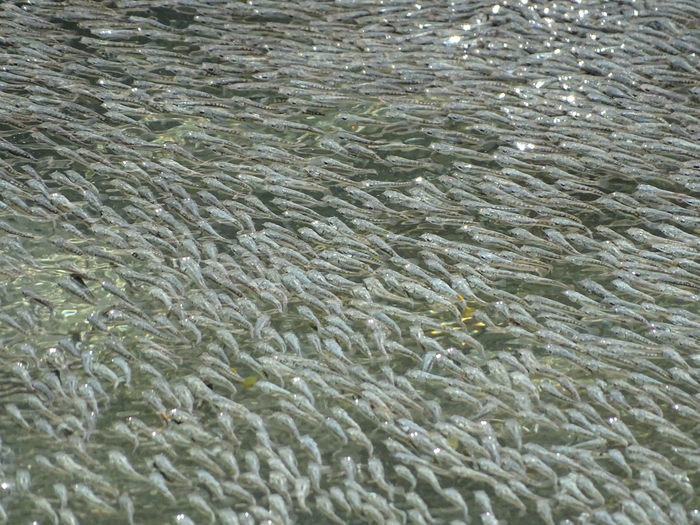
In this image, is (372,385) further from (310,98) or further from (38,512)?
(310,98)

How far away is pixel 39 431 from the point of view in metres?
3.69

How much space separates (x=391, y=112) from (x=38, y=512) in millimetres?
3745

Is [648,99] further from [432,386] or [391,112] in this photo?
[432,386]

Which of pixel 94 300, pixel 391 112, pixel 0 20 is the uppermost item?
pixel 0 20

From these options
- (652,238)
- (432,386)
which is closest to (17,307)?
(432,386)

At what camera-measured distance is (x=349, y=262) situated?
15.3 feet

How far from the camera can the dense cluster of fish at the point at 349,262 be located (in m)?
3.55

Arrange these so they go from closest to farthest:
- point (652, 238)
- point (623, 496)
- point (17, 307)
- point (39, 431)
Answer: point (623, 496) < point (39, 431) < point (17, 307) < point (652, 238)

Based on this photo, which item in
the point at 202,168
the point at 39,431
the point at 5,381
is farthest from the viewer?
the point at 202,168

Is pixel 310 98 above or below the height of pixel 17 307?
above

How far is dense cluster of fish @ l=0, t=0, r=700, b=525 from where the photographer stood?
355cm

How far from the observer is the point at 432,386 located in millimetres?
3980

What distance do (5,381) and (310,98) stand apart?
317cm

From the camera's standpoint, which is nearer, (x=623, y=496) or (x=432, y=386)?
(x=623, y=496)
